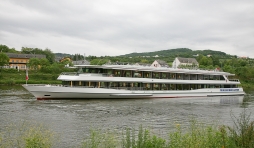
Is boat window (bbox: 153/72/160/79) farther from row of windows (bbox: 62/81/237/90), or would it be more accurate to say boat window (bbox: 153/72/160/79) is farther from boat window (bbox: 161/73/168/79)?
row of windows (bbox: 62/81/237/90)

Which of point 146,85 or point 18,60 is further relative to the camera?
point 18,60

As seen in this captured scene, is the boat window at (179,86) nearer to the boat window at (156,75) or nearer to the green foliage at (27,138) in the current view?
the boat window at (156,75)

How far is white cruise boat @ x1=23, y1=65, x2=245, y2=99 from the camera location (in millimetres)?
30403

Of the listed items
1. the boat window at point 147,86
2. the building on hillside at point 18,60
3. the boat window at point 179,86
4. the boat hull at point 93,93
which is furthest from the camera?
the building on hillside at point 18,60

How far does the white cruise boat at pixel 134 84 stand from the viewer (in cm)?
3040

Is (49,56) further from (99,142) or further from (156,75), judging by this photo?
(99,142)

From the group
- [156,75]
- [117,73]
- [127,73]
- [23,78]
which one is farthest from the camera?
[23,78]

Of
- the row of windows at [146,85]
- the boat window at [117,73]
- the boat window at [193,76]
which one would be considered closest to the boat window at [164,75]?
the row of windows at [146,85]

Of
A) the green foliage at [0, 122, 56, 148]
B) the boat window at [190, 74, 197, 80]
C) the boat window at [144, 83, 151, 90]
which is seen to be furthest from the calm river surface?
the boat window at [190, 74, 197, 80]

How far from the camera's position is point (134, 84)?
114ft

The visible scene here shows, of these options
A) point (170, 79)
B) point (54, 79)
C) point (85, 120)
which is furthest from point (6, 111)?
point (54, 79)

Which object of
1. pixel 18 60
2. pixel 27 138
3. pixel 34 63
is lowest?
pixel 27 138

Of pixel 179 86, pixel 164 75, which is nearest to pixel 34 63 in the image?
pixel 164 75

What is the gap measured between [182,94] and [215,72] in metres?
7.78
